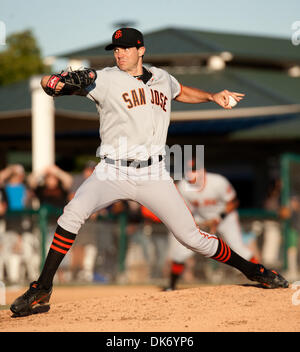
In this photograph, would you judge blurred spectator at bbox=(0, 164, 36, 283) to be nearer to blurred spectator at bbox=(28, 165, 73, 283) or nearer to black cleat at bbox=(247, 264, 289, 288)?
blurred spectator at bbox=(28, 165, 73, 283)

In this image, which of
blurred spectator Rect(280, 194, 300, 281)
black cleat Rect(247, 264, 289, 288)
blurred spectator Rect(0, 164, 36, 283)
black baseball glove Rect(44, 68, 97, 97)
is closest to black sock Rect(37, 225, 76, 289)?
black baseball glove Rect(44, 68, 97, 97)

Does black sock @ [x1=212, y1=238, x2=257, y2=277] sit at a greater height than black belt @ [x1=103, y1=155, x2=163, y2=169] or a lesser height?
lesser

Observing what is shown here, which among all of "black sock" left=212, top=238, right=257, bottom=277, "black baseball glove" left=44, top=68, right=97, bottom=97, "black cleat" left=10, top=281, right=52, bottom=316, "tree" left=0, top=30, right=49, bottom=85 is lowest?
"black cleat" left=10, top=281, right=52, bottom=316

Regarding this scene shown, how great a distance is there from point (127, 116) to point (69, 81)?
515mm

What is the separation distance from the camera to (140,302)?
5836mm

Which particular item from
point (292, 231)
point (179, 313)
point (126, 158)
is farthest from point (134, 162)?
point (292, 231)

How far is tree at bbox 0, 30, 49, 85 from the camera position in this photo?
127ft

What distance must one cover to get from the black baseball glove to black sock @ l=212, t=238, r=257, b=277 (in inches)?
67.5

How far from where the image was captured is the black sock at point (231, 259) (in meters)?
5.64

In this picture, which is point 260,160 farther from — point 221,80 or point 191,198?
point 191,198

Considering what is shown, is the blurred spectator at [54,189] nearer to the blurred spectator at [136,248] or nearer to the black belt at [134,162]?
the blurred spectator at [136,248]

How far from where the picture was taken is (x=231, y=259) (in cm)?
575
